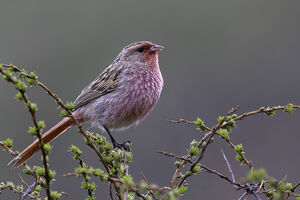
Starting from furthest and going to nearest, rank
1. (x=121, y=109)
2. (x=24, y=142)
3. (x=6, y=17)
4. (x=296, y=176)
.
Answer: (x=6, y=17)
(x=24, y=142)
(x=296, y=176)
(x=121, y=109)

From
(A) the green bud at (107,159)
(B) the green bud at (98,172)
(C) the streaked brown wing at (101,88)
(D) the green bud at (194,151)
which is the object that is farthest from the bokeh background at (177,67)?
(B) the green bud at (98,172)

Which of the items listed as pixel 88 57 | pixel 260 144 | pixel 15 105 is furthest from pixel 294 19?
pixel 15 105

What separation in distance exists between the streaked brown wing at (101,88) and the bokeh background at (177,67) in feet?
26.4

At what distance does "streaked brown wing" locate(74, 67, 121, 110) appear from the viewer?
7.01m

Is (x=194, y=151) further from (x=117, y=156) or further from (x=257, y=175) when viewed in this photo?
(x=257, y=175)

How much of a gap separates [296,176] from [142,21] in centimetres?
1801

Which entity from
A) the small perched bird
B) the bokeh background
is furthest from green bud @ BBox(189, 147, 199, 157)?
the bokeh background

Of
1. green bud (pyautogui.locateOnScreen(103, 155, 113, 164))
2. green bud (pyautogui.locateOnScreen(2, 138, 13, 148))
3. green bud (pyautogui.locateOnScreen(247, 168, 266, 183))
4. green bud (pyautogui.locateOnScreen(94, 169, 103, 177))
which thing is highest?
green bud (pyautogui.locateOnScreen(103, 155, 113, 164))

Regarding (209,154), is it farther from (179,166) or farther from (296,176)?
(179,166)

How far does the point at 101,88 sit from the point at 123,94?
468 millimetres

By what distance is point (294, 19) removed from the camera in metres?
36.5

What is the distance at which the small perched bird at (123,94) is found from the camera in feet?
21.8

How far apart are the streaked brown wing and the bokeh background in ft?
26.4

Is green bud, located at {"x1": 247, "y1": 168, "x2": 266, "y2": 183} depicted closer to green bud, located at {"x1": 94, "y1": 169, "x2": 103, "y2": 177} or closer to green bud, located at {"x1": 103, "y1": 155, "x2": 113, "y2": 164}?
green bud, located at {"x1": 94, "y1": 169, "x2": 103, "y2": 177}
